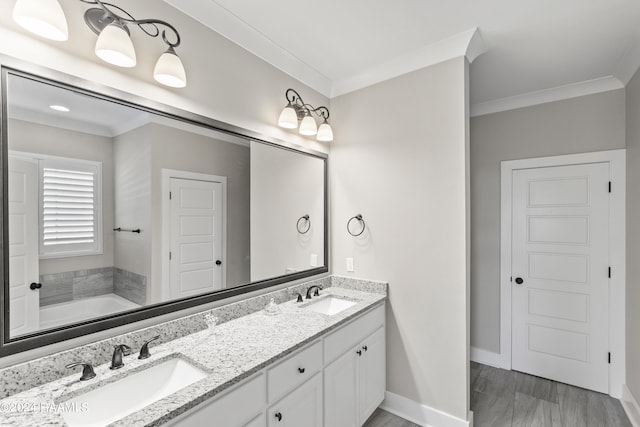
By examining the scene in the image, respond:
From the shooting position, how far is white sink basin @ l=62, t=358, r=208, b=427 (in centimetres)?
106

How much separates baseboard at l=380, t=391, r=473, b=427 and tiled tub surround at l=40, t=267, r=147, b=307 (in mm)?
1964

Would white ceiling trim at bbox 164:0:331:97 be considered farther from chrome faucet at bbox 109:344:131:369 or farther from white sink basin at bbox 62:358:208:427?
white sink basin at bbox 62:358:208:427

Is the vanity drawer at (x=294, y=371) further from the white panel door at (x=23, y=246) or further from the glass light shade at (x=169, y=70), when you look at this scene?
the glass light shade at (x=169, y=70)

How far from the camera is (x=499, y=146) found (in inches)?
122

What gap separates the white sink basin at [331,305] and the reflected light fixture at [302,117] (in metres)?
1.28

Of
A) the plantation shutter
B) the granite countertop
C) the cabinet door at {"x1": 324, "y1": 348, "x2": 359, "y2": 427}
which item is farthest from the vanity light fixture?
the cabinet door at {"x1": 324, "y1": 348, "x2": 359, "y2": 427}

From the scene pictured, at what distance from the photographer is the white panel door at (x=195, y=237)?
161 centimetres

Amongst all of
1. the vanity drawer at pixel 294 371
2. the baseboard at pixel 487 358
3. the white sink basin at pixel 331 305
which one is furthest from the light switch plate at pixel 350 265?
the baseboard at pixel 487 358

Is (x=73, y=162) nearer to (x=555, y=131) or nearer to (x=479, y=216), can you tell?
(x=479, y=216)

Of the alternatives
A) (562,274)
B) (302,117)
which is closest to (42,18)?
(302,117)

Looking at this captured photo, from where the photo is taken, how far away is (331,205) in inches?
107

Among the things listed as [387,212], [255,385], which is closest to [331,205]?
[387,212]

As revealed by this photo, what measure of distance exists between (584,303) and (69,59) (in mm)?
3961

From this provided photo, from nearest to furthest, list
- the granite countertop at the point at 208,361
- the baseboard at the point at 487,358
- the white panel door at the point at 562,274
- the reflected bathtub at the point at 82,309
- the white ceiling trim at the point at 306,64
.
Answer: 1. the granite countertop at the point at 208,361
2. the reflected bathtub at the point at 82,309
3. the white ceiling trim at the point at 306,64
4. the white panel door at the point at 562,274
5. the baseboard at the point at 487,358
